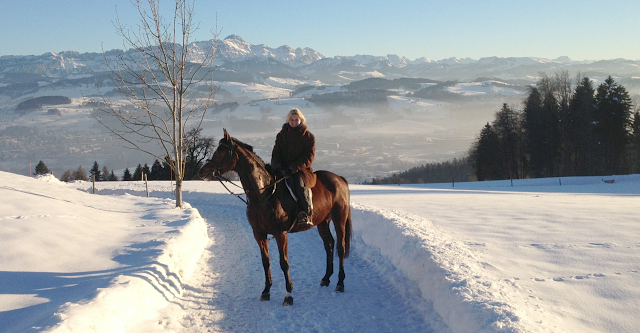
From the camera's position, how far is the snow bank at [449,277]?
173 inches

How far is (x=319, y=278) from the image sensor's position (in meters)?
7.33

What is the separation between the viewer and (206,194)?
22.9 m

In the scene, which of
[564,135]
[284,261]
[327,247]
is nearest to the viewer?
[284,261]

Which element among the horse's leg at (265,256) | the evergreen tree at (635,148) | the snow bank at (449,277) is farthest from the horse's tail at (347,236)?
the evergreen tree at (635,148)

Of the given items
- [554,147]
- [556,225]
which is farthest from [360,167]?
[556,225]

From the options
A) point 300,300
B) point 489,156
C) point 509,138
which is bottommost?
point 300,300

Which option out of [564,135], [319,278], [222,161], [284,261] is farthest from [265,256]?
[564,135]

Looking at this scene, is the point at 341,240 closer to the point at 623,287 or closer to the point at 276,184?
the point at 276,184

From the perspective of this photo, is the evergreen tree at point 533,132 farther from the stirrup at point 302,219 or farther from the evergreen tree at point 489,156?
the stirrup at point 302,219

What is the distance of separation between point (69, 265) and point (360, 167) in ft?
308

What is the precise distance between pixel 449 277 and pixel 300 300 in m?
2.33

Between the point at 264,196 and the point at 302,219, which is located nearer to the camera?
the point at 264,196

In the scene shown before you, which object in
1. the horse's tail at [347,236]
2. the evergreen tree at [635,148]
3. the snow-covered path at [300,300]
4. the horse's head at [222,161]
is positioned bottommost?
the snow-covered path at [300,300]

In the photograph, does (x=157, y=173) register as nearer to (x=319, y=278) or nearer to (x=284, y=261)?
(x=319, y=278)
